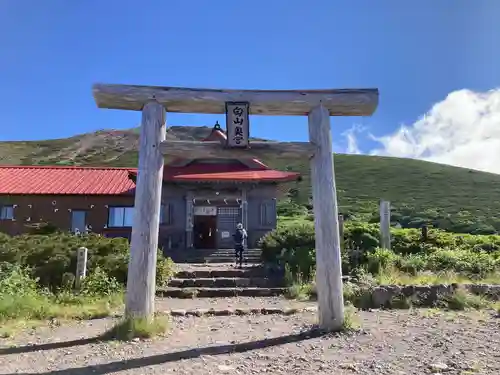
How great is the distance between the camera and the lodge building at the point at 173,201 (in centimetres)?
2331

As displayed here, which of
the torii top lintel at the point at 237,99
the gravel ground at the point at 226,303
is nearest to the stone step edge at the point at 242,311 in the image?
the gravel ground at the point at 226,303

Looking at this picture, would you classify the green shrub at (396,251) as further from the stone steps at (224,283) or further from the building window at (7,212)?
the building window at (7,212)

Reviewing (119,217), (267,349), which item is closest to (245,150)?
(267,349)

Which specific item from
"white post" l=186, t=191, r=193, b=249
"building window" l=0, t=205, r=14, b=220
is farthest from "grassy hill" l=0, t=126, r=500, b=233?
"building window" l=0, t=205, r=14, b=220

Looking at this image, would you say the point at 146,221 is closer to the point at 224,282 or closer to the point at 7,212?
the point at 224,282

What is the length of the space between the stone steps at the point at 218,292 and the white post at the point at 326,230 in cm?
529

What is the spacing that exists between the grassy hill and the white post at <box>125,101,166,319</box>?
33270 millimetres

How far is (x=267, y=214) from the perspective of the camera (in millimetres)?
23609

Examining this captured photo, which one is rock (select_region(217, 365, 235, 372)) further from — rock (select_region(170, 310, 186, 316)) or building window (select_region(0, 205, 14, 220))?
building window (select_region(0, 205, 14, 220))

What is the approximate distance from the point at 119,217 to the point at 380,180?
62.3 meters

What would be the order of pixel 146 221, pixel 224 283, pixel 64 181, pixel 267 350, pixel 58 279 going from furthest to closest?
pixel 64 181, pixel 224 283, pixel 58 279, pixel 146 221, pixel 267 350

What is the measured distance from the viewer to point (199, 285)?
45.9 feet

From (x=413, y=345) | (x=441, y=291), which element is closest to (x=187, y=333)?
(x=413, y=345)

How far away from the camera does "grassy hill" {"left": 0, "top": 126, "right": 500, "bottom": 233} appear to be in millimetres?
51500
